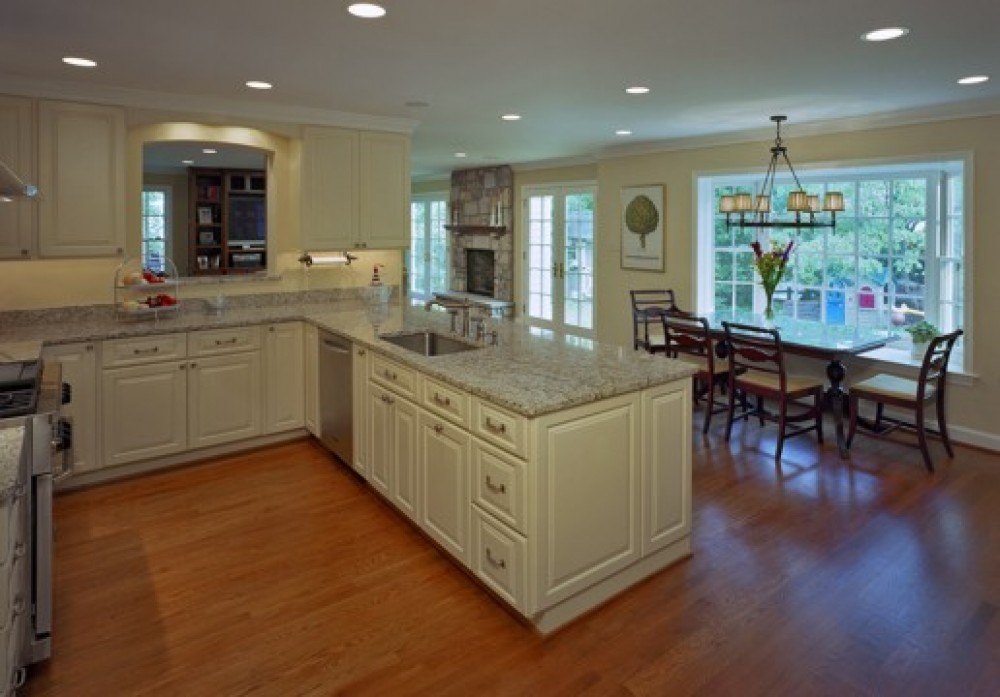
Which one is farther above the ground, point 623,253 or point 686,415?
point 623,253

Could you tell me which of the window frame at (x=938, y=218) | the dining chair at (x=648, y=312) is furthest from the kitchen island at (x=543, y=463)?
the window frame at (x=938, y=218)

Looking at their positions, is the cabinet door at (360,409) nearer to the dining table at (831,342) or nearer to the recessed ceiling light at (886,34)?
the dining table at (831,342)

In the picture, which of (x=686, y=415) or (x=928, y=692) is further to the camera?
(x=686, y=415)

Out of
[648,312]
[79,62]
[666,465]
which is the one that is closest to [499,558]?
[666,465]

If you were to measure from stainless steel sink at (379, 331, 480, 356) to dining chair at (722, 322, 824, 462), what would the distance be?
77.7 inches

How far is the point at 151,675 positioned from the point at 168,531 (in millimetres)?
1206

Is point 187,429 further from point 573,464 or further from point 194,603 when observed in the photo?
point 573,464

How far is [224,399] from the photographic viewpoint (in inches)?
171

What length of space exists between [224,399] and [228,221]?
1409 mm

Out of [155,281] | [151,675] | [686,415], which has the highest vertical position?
[155,281]

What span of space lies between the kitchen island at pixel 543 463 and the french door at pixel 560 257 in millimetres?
4767

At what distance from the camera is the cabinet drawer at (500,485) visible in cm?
246

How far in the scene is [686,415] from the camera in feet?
9.78

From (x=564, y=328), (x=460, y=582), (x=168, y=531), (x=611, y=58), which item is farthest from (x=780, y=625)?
(x=564, y=328)
